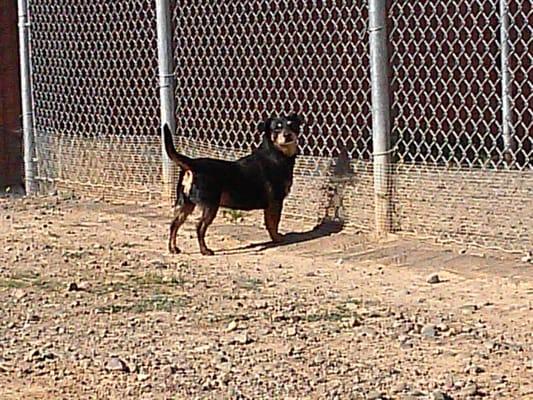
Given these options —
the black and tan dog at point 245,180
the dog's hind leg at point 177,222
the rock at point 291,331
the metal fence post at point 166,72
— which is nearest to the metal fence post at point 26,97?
the metal fence post at point 166,72

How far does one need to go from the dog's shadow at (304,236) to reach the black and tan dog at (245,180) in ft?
0.18

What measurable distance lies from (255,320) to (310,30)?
3.49m

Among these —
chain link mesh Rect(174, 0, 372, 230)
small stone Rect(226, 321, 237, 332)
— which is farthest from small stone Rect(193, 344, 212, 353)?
chain link mesh Rect(174, 0, 372, 230)

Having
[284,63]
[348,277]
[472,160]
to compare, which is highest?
[284,63]

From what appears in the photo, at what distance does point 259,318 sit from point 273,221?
6.42 ft

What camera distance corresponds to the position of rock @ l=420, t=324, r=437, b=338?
13.8ft

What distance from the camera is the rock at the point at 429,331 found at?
4.21 meters

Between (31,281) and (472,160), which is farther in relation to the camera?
(472,160)

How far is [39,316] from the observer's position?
4.68 metres

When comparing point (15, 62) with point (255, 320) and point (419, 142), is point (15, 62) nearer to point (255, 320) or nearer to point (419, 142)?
point (419, 142)

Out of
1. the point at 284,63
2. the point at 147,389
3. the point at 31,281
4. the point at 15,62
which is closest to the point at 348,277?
the point at 31,281

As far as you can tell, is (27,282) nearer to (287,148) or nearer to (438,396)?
(287,148)

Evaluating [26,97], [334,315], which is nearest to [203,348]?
[334,315]

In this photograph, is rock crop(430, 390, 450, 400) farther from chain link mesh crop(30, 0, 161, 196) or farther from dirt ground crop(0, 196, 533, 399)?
chain link mesh crop(30, 0, 161, 196)
